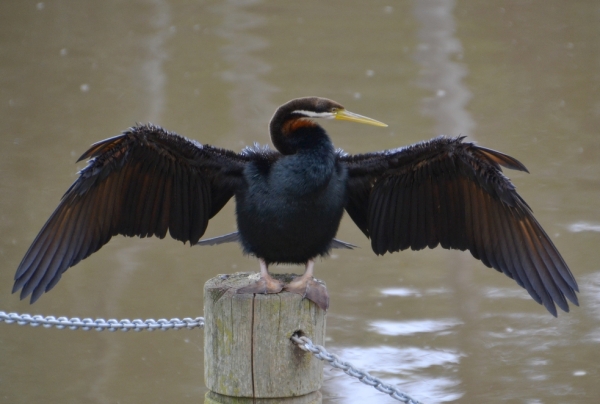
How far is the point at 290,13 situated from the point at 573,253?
5.42 metres

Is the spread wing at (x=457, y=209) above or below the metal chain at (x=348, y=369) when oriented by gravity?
above

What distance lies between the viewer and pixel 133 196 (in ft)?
9.78

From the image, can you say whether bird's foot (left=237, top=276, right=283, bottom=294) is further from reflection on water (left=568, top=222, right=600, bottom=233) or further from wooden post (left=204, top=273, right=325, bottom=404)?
reflection on water (left=568, top=222, right=600, bottom=233)

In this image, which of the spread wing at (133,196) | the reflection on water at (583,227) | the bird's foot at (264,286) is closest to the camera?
the bird's foot at (264,286)

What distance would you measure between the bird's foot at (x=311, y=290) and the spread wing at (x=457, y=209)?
594mm

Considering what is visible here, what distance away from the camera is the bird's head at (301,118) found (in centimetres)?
284

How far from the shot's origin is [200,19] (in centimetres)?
948

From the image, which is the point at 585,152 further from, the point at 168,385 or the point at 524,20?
the point at 168,385

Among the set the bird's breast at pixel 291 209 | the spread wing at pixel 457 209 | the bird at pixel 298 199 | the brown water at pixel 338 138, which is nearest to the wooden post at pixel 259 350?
the bird at pixel 298 199

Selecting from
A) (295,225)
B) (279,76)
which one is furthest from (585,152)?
(295,225)

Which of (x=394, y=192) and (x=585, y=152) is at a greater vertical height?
(x=585, y=152)

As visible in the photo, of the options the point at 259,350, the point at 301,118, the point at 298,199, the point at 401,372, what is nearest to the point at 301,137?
the point at 301,118

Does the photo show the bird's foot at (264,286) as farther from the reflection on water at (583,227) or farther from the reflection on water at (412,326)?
the reflection on water at (583,227)

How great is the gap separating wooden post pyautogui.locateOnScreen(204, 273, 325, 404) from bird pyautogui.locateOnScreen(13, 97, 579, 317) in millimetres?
245
